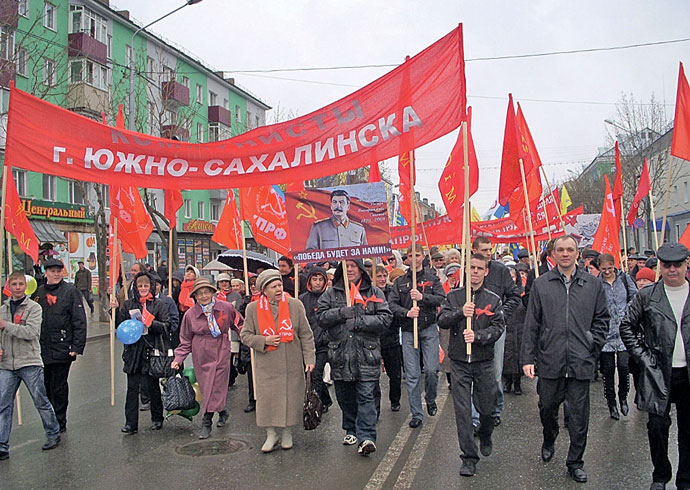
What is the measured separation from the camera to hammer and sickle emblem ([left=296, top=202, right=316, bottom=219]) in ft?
Answer: 22.7

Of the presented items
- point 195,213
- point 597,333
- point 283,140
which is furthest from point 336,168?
point 195,213

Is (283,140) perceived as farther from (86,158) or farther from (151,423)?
(151,423)

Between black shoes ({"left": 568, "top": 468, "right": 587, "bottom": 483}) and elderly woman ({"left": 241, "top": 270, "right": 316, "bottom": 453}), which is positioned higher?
elderly woman ({"left": 241, "top": 270, "right": 316, "bottom": 453})

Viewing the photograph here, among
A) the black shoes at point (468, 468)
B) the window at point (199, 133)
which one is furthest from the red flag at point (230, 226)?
the window at point (199, 133)

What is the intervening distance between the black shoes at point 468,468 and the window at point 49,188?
29.6m

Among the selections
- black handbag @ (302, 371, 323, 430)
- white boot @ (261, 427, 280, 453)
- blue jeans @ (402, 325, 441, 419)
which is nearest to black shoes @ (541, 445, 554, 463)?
blue jeans @ (402, 325, 441, 419)

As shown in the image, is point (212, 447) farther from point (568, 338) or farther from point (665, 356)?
point (665, 356)

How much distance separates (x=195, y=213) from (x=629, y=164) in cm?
2767

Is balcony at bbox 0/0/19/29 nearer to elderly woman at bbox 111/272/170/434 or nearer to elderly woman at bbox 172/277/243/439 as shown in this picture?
elderly woman at bbox 111/272/170/434

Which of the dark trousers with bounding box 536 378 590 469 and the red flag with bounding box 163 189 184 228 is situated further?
the red flag with bounding box 163 189 184 228

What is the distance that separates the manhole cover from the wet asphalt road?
11mm

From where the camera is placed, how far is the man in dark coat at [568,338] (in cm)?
543

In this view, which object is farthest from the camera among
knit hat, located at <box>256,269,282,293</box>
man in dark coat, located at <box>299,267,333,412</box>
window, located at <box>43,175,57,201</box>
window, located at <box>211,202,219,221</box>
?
window, located at <box>211,202,219,221</box>

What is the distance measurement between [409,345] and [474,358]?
173cm
